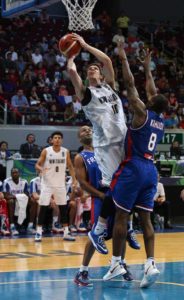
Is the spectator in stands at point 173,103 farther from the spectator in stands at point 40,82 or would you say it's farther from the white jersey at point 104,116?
the white jersey at point 104,116

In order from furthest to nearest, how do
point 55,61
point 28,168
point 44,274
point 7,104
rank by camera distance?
point 55,61
point 7,104
point 28,168
point 44,274

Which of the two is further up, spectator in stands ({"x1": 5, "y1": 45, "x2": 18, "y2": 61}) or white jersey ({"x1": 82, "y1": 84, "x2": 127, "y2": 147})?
spectator in stands ({"x1": 5, "y1": 45, "x2": 18, "y2": 61})

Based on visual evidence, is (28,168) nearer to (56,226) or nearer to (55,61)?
(56,226)

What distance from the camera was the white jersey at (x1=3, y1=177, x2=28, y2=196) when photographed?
45.6ft

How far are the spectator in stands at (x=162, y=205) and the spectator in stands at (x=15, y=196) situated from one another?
9.64ft

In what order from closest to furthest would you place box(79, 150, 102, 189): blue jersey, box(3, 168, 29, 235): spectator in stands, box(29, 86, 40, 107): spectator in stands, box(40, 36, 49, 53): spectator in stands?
box(79, 150, 102, 189): blue jersey, box(3, 168, 29, 235): spectator in stands, box(29, 86, 40, 107): spectator in stands, box(40, 36, 49, 53): spectator in stands

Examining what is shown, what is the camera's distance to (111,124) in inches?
290

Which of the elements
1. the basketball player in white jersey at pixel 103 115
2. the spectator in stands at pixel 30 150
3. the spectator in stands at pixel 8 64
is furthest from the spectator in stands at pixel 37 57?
the basketball player in white jersey at pixel 103 115

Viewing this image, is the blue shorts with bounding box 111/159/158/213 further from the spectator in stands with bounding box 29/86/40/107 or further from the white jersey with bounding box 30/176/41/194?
the spectator in stands with bounding box 29/86/40/107

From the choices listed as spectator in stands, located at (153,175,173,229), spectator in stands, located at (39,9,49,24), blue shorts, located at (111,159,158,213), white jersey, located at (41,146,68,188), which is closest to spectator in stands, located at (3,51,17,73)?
spectator in stands, located at (39,9,49,24)

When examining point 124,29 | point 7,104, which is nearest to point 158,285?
point 7,104

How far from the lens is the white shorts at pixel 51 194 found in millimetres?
12773

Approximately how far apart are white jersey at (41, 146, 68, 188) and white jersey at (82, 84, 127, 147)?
545cm

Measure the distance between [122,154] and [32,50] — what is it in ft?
52.1
